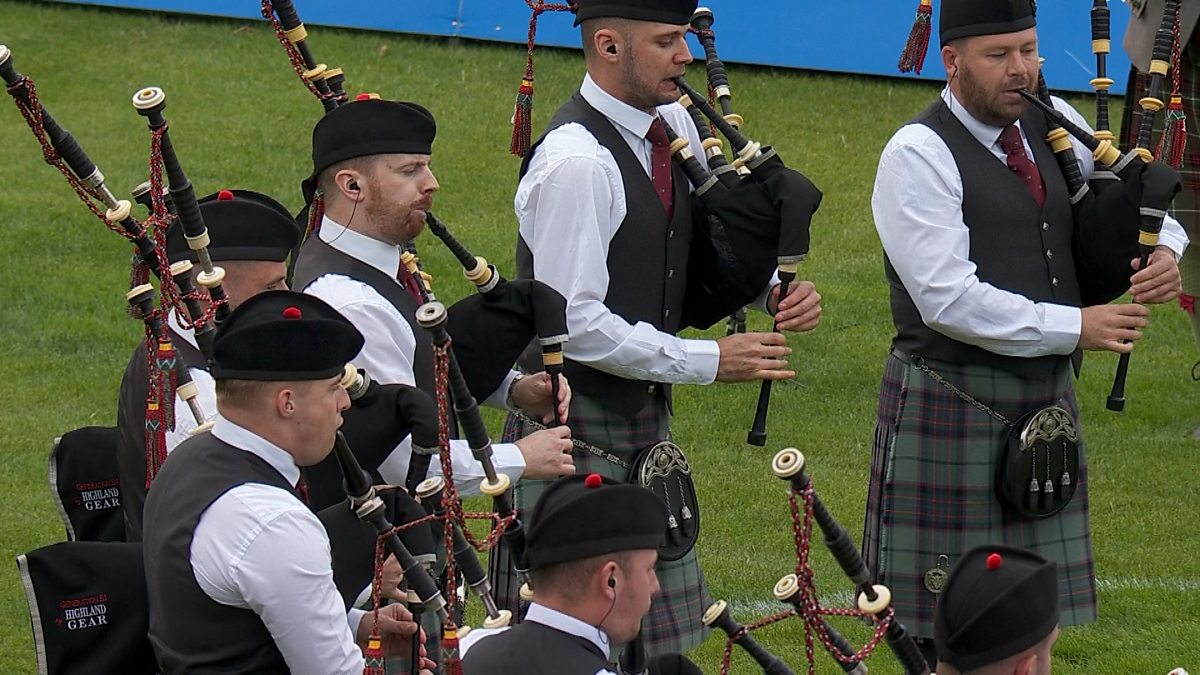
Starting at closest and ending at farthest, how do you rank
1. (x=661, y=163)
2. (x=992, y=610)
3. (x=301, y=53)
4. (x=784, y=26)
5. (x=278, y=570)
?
(x=992, y=610), (x=278, y=570), (x=301, y=53), (x=661, y=163), (x=784, y=26)

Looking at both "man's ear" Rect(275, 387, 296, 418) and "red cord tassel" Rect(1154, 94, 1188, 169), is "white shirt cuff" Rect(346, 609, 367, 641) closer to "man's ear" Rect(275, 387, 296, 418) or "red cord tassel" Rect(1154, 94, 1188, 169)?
"man's ear" Rect(275, 387, 296, 418)

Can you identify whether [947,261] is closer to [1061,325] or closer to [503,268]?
[1061,325]

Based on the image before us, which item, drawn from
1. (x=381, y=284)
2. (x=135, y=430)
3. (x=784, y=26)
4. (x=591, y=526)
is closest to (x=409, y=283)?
(x=381, y=284)

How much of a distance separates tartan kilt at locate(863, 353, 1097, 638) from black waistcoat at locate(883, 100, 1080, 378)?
0.05 metres

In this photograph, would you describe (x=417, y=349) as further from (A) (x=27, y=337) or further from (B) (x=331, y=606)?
(A) (x=27, y=337)

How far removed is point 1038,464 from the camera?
4.50 meters

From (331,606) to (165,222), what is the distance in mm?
961

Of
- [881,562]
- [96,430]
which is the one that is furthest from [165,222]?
[881,562]

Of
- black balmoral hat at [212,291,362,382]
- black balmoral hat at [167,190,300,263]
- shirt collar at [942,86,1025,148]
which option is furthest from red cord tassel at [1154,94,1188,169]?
black balmoral hat at [212,291,362,382]

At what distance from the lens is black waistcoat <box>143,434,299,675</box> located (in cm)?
303

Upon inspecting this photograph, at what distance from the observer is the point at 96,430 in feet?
13.9

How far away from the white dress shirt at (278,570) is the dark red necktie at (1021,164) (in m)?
2.14

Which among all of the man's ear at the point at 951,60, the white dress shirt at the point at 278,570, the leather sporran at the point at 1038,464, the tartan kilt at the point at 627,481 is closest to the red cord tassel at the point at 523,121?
the tartan kilt at the point at 627,481

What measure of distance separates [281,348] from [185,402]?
68 cm
